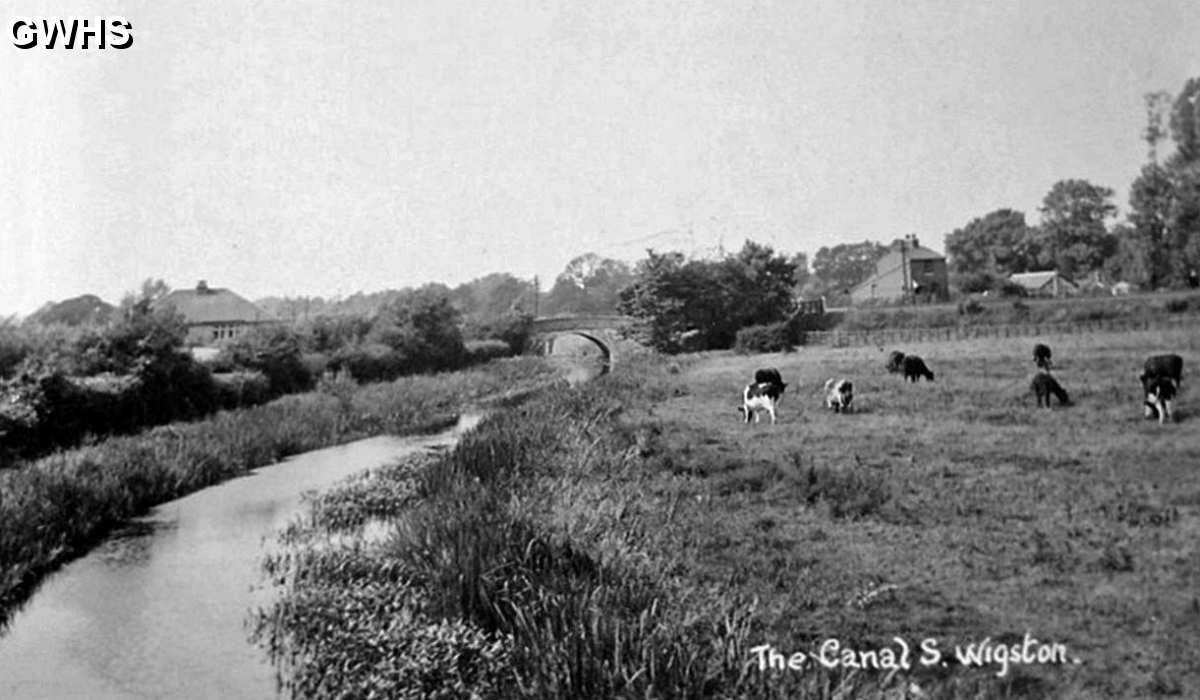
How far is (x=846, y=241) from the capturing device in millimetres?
6125

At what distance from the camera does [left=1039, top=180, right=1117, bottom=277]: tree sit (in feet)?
14.4

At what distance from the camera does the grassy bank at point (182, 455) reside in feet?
29.2

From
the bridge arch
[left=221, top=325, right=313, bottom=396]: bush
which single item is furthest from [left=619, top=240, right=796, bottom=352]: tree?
[left=221, top=325, right=313, bottom=396]: bush

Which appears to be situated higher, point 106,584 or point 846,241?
point 846,241

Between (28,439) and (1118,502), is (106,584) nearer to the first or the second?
(28,439)

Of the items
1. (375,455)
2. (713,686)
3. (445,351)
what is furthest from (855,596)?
(445,351)

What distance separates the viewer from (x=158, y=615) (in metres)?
7.55

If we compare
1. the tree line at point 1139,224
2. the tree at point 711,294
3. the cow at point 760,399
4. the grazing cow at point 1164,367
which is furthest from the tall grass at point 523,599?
the tree line at point 1139,224

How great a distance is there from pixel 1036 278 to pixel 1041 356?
0.55 m

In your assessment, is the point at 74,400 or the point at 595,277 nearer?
the point at 595,277

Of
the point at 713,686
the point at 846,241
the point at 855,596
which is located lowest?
the point at 713,686

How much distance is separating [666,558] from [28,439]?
11.2 meters

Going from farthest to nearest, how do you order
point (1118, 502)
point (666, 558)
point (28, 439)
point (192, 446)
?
point (192, 446), point (28, 439), point (666, 558), point (1118, 502)

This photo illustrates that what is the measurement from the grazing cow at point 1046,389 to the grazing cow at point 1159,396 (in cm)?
45
